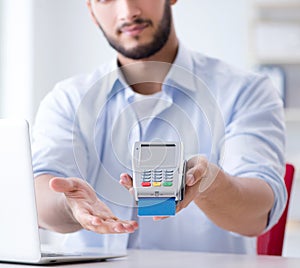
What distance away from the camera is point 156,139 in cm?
104

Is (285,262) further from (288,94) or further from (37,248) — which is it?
(288,94)

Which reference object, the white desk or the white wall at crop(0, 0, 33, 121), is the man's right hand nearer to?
the white desk

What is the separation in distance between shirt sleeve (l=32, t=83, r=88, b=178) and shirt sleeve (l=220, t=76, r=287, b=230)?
1.16 ft

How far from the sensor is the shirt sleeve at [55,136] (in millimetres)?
1550

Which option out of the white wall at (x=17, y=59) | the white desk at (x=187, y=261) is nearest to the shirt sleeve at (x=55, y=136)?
the white desk at (x=187, y=261)

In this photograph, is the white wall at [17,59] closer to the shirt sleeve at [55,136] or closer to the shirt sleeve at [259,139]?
the shirt sleeve at [55,136]

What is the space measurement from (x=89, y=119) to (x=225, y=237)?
56cm

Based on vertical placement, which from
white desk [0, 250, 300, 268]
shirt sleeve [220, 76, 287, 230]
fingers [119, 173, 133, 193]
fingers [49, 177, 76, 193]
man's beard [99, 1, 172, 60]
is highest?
man's beard [99, 1, 172, 60]

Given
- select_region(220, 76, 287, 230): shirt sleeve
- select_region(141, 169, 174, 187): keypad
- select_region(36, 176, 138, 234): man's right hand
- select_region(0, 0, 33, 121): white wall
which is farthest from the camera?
select_region(0, 0, 33, 121): white wall

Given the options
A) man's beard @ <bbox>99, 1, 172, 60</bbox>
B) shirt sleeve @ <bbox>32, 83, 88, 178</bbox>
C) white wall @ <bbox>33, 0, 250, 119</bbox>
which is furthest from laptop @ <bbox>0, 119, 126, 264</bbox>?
white wall @ <bbox>33, 0, 250, 119</bbox>

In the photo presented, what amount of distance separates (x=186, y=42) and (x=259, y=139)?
174cm

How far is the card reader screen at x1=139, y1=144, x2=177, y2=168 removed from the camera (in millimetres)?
980

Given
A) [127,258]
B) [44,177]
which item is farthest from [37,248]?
[44,177]

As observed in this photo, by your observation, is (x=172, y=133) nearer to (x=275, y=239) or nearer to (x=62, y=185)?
(x=62, y=185)
